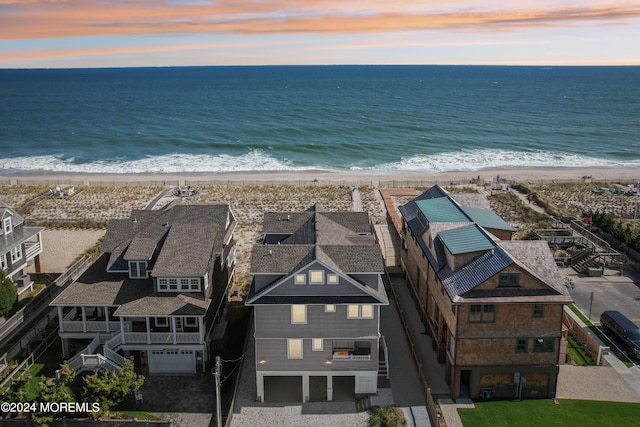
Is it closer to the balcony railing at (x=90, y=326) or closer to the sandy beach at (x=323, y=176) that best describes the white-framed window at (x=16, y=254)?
the balcony railing at (x=90, y=326)

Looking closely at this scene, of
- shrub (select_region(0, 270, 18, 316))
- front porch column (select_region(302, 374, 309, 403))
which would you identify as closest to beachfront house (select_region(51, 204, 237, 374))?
shrub (select_region(0, 270, 18, 316))

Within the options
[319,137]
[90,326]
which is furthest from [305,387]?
[319,137]

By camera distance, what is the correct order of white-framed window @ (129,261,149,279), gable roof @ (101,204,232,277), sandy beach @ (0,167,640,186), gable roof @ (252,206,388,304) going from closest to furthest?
gable roof @ (252,206,388,304), gable roof @ (101,204,232,277), white-framed window @ (129,261,149,279), sandy beach @ (0,167,640,186)

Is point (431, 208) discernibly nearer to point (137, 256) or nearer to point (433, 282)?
point (433, 282)

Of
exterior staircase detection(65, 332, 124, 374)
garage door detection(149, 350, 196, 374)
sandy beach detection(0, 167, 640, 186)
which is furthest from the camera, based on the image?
sandy beach detection(0, 167, 640, 186)

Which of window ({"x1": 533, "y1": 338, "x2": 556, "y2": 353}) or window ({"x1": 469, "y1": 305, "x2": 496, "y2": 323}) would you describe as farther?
window ({"x1": 533, "y1": 338, "x2": 556, "y2": 353})

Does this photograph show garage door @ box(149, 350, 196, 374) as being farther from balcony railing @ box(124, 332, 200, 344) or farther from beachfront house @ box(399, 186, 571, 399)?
beachfront house @ box(399, 186, 571, 399)
